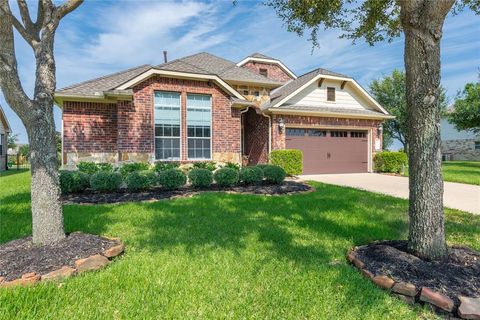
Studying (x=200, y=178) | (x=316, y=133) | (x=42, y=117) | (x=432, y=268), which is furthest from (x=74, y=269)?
(x=316, y=133)

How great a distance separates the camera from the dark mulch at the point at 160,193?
792 cm

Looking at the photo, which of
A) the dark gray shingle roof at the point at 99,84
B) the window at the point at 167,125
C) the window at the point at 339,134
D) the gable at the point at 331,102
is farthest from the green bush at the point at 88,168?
the window at the point at 339,134

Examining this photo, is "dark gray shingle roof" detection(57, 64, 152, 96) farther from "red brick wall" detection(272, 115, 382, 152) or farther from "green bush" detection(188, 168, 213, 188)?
"red brick wall" detection(272, 115, 382, 152)

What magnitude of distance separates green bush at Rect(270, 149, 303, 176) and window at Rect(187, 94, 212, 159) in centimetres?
341

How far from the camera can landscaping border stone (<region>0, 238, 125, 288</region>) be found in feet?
10.3

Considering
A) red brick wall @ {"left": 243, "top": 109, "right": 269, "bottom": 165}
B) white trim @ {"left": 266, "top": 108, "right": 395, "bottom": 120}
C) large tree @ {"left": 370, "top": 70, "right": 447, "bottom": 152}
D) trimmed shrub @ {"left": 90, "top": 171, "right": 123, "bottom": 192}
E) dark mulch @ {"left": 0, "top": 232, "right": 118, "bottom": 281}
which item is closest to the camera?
dark mulch @ {"left": 0, "top": 232, "right": 118, "bottom": 281}

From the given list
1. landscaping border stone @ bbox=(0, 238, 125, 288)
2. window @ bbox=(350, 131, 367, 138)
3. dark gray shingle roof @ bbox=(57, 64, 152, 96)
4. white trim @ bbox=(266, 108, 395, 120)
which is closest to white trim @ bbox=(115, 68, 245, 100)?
dark gray shingle roof @ bbox=(57, 64, 152, 96)

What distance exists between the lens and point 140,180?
881 centimetres

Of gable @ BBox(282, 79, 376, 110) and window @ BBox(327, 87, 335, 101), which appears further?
window @ BBox(327, 87, 335, 101)

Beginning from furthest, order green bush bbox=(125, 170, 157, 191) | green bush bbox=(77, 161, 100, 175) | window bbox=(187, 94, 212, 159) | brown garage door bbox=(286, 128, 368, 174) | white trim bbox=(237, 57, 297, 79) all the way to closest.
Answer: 1. white trim bbox=(237, 57, 297, 79)
2. brown garage door bbox=(286, 128, 368, 174)
3. window bbox=(187, 94, 212, 159)
4. green bush bbox=(77, 161, 100, 175)
5. green bush bbox=(125, 170, 157, 191)

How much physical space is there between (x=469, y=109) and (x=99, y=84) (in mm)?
26452

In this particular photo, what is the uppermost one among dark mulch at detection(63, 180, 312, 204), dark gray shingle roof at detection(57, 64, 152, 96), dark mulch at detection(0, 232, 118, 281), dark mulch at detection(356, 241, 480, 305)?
dark gray shingle roof at detection(57, 64, 152, 96)

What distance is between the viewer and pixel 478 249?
4.34m

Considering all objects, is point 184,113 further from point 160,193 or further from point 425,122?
point 425,122
